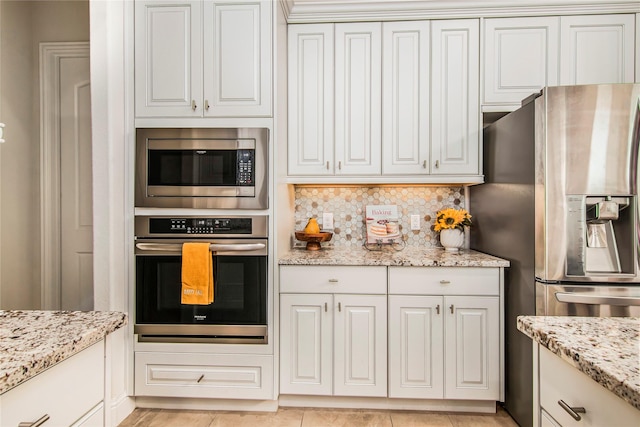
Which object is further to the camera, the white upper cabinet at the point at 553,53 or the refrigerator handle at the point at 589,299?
the white upper cabinet at the point at 553,53

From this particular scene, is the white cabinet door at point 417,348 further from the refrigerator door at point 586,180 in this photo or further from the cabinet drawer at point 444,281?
the refrigerator door at point 586,180

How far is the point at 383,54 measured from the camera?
7.87 feet

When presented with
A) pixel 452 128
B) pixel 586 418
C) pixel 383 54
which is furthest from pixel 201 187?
pixel 586 418

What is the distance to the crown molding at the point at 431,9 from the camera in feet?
7.52

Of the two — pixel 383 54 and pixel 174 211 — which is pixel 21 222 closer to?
pixel 174 211

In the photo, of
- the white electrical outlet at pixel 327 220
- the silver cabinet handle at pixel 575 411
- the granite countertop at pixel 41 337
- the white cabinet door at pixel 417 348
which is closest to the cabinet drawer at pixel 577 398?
the silver cabinet handle at pixel 575 411

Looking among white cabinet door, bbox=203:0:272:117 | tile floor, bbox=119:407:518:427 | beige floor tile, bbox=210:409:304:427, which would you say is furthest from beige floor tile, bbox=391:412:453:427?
white cabinet door, bbox=203:0:272:117

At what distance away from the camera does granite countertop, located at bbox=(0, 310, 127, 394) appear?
2.08ft

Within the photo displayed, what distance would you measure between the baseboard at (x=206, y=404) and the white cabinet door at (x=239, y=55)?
5.76 feet

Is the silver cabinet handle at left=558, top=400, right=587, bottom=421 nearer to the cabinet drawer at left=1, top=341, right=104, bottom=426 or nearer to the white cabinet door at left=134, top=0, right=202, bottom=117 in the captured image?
the cabinet drawer at left=1, top=341, right=104, bottom=426

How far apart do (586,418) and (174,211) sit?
2007mm

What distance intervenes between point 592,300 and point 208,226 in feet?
6.95

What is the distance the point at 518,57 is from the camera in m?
2.35

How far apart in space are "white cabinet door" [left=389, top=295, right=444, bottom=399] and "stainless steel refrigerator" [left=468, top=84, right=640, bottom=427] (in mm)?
461
